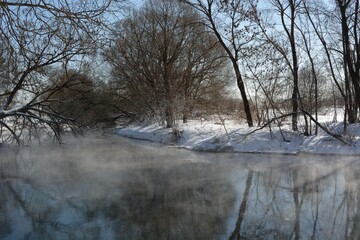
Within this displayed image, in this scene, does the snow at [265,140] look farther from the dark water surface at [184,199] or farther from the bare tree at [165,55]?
the bare tree at [165,55]

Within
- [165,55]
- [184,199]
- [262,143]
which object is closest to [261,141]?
[262,143]

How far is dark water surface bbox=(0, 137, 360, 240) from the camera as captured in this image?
6.30 metres

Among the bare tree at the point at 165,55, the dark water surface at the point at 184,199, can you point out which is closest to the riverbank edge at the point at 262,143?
the dark water surface at the point at 184,199

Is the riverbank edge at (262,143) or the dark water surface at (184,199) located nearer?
the dark water surface at (184,199)

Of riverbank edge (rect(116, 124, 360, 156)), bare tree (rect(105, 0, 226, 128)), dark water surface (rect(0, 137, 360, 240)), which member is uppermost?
bare tree (rect(105, 0, 226, 128))

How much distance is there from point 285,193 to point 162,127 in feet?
54.0

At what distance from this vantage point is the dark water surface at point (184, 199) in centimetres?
630

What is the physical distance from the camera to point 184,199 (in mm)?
8273

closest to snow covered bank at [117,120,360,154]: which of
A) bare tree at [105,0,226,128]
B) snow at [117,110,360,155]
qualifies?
snow at [117,110,360,155]

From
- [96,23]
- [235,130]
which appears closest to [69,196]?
[96,23]

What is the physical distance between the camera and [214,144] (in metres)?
17.3

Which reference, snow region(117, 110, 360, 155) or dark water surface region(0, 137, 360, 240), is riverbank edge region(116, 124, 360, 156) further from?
dark water surface region(0, 137, 360, 240)

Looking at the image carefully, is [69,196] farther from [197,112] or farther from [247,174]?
[197,112]

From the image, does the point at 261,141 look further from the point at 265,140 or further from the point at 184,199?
the point at 184,199
